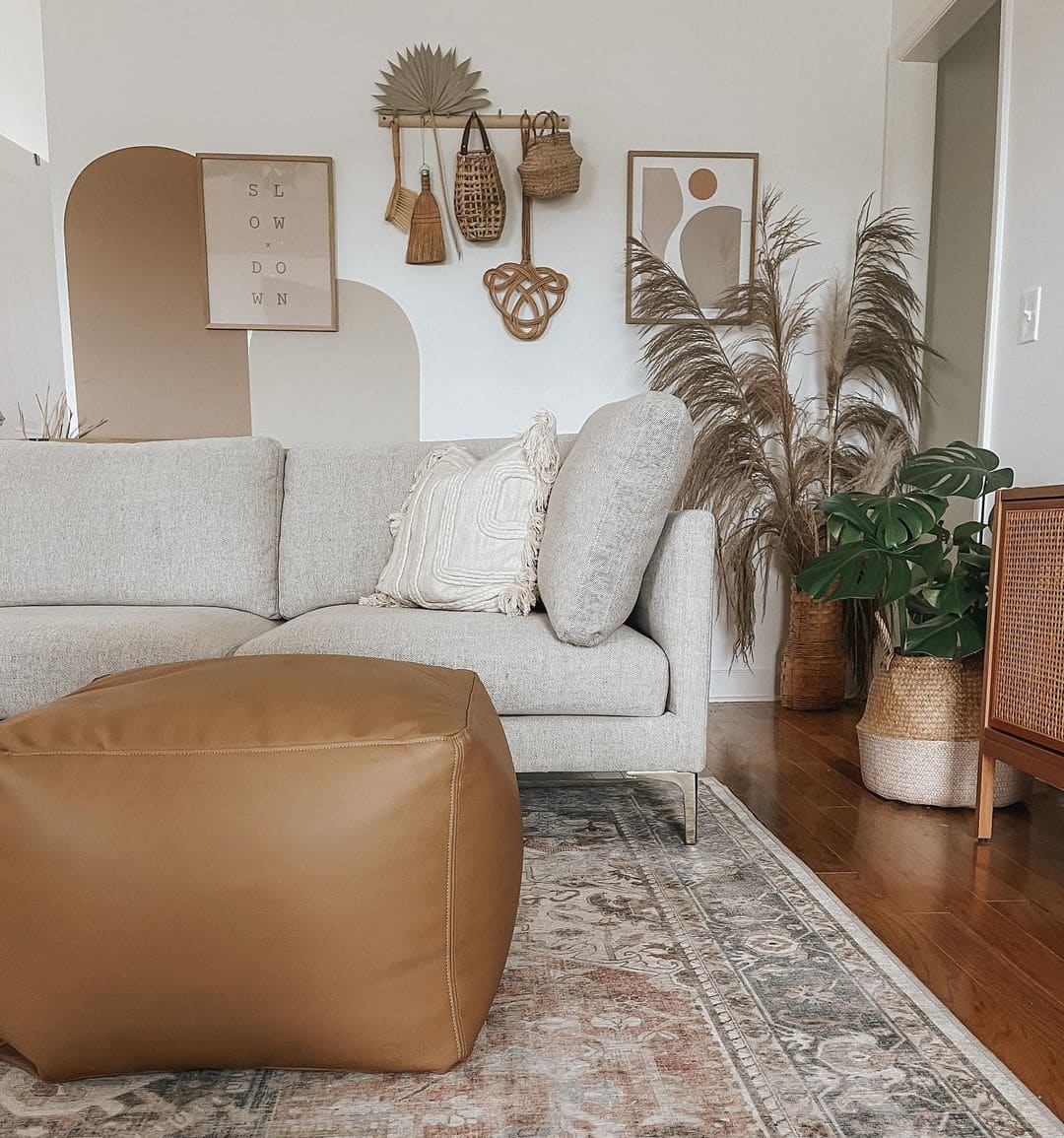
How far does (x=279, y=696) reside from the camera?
1.08m

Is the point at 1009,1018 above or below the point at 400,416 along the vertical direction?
below

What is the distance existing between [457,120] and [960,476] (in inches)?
86.8

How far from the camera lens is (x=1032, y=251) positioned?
2406mm

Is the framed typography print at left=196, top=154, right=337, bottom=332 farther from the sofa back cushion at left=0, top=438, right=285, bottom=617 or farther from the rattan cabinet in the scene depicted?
the rattan cabinet

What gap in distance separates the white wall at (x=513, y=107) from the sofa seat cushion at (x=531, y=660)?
1677 mm

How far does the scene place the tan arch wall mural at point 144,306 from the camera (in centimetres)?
333

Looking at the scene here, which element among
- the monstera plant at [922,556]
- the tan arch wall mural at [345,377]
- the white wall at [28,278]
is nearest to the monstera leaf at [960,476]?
the monstera plant at [922,556]

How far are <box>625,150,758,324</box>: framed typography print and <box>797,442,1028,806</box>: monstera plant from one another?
1459 millimetres

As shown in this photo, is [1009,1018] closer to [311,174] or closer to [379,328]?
[379,328]

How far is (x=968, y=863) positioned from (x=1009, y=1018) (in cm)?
62

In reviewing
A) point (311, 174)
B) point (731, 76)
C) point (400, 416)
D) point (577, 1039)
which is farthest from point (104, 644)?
point (731, 76)

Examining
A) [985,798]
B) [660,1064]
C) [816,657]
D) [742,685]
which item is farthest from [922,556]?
[742,685]

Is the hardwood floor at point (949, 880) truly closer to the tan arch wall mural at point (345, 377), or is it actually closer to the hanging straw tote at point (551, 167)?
the tan arch wall mural at point (345, 377)

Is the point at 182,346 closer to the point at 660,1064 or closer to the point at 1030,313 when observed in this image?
the point at 1030,313
